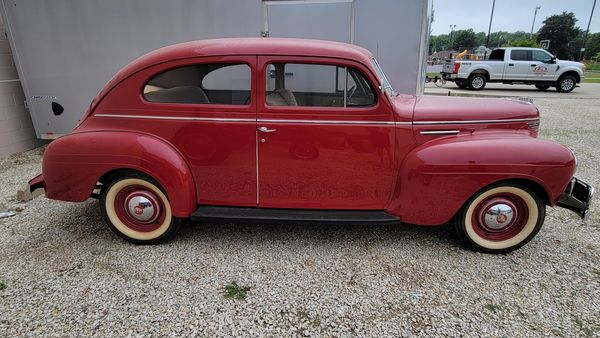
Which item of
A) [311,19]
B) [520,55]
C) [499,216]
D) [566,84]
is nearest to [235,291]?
[499,216]

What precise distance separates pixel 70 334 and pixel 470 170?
3.20m

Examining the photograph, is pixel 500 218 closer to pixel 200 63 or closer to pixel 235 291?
pixel 235 291

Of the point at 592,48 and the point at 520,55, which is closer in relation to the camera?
the point at 520,55

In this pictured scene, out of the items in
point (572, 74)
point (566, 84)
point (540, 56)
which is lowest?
point (566, 84)

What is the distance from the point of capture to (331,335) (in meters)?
2.32

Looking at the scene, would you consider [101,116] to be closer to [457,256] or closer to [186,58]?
[186,58]

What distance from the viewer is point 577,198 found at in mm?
3193

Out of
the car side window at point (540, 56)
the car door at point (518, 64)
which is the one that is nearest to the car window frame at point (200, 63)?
the car door at point (518, 64)

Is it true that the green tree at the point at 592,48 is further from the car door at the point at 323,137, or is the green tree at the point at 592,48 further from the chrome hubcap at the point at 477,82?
the car door at the point at 323,137

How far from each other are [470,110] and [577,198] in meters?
1.26

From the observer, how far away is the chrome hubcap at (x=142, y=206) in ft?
10.8

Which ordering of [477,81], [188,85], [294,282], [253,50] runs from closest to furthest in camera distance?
[294,282], [253,50], [188,85], [477,81]

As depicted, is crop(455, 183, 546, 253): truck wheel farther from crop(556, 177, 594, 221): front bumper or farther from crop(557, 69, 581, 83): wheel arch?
crop(557, 69, 581, 83): wheel arch

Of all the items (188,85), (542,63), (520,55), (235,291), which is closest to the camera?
(235,291)
